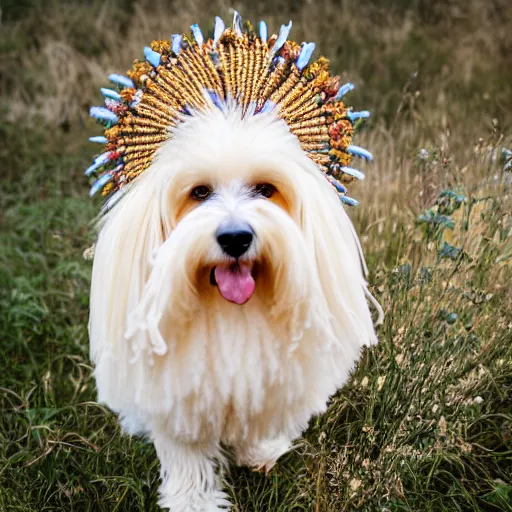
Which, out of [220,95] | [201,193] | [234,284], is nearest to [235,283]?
[234,284]

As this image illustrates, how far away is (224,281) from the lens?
1.88 meters

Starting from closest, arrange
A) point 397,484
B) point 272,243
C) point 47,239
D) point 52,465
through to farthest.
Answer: point 272,243 → point 397,484 → point 52,465 → point 47,239

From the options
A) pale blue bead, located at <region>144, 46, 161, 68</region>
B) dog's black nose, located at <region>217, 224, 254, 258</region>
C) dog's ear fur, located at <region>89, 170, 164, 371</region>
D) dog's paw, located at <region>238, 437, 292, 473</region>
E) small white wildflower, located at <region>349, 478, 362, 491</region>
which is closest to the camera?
dog's black nose, located at <region>217, 224, 254, 258</region>

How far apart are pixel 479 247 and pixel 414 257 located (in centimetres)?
33

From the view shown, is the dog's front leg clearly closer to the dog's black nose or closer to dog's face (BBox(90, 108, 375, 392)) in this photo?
dog's face (BBox(90, 108, 375, 392))

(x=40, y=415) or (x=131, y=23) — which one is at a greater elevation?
(x=131, y=23)

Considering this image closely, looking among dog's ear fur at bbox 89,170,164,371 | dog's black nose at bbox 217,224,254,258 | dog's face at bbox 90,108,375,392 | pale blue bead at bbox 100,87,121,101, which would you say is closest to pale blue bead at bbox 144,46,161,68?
pale blue bead at bbox 100,87,121,101

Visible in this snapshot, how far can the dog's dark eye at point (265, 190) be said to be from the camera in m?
1.99

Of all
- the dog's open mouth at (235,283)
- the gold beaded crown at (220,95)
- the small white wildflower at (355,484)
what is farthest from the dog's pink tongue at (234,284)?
the small white wildflower at (355,484)

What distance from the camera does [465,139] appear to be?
4.36 m

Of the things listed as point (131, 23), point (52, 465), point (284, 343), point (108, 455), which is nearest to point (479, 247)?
point (284, 343)

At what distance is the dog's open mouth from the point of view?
1883mm

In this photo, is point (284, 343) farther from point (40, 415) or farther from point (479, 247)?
Answer: point (40, 415)

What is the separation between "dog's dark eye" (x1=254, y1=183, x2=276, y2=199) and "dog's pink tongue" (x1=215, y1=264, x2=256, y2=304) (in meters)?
0.24
